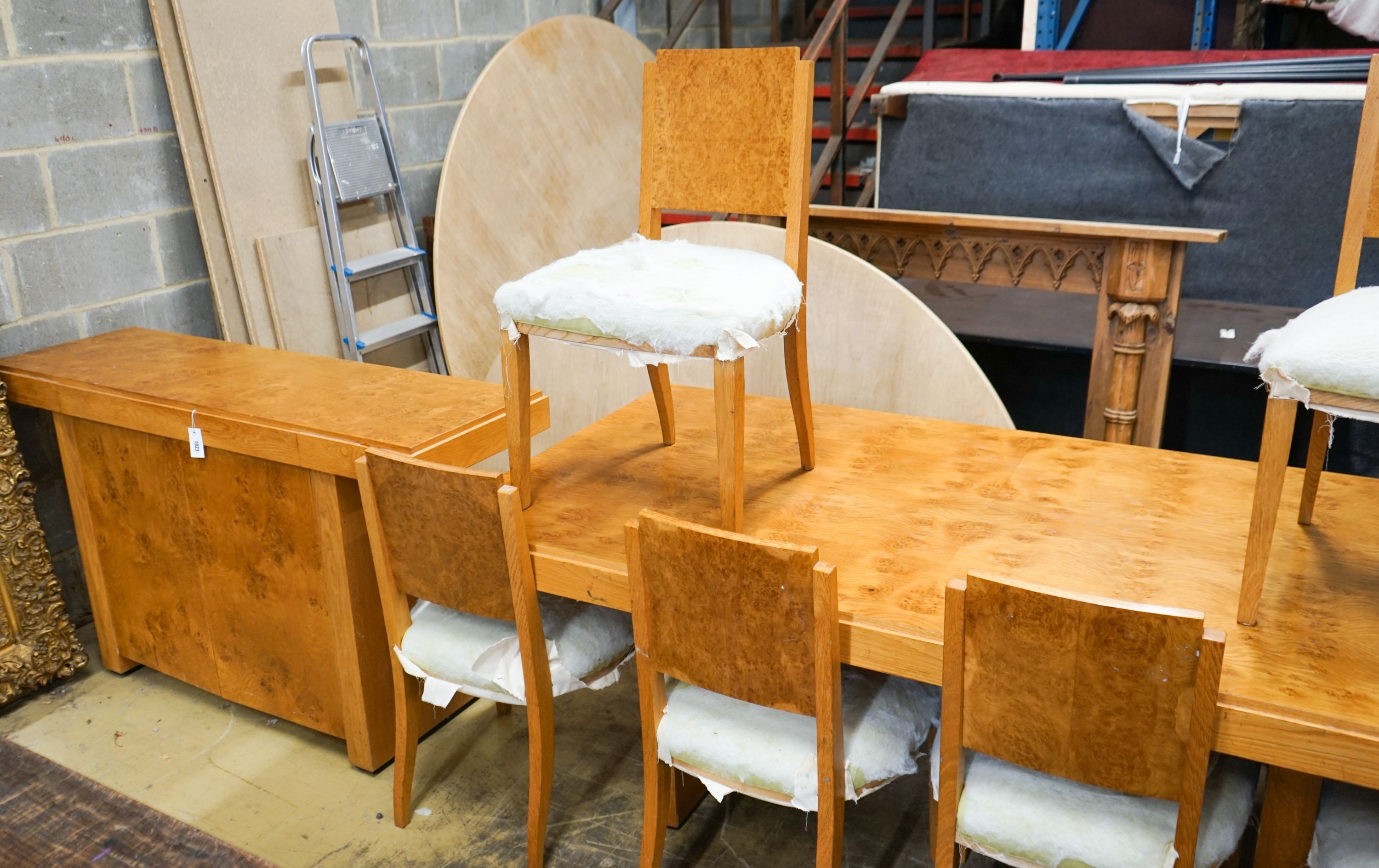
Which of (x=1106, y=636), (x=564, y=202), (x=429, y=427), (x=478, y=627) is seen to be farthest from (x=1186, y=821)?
(x=564, y=202)

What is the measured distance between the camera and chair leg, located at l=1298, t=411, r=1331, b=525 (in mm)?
1672

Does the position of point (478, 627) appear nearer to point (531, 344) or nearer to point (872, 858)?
point (872, 858)

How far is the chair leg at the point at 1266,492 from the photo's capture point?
136 cm

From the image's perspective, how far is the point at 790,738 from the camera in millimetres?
1506

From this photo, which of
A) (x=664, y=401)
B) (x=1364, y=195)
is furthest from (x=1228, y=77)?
(x=664, y=401)

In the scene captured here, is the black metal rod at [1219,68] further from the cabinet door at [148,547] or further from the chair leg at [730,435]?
the cabinet door at [148,547]

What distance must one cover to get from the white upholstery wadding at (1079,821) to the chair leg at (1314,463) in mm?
563

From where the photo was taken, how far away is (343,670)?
6.75 feet

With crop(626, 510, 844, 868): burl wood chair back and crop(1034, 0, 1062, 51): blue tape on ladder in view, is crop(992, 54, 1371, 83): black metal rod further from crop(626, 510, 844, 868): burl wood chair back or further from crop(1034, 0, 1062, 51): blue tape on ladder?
crop(626, 510, 844, 868): burl wood chair back

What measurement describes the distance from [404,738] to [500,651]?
1.01 ft

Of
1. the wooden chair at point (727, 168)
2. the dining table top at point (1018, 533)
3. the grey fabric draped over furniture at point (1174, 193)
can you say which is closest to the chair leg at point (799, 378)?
the wooden chair at point (727, 168)

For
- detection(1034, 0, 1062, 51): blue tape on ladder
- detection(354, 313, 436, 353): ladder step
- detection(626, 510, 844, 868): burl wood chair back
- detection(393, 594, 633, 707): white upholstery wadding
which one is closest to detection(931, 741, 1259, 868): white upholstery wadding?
detection(626, 510, 844, 868): burl wood chair back

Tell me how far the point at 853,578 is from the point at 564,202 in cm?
227

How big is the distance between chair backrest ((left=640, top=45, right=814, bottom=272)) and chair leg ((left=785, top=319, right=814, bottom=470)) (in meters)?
0.14
